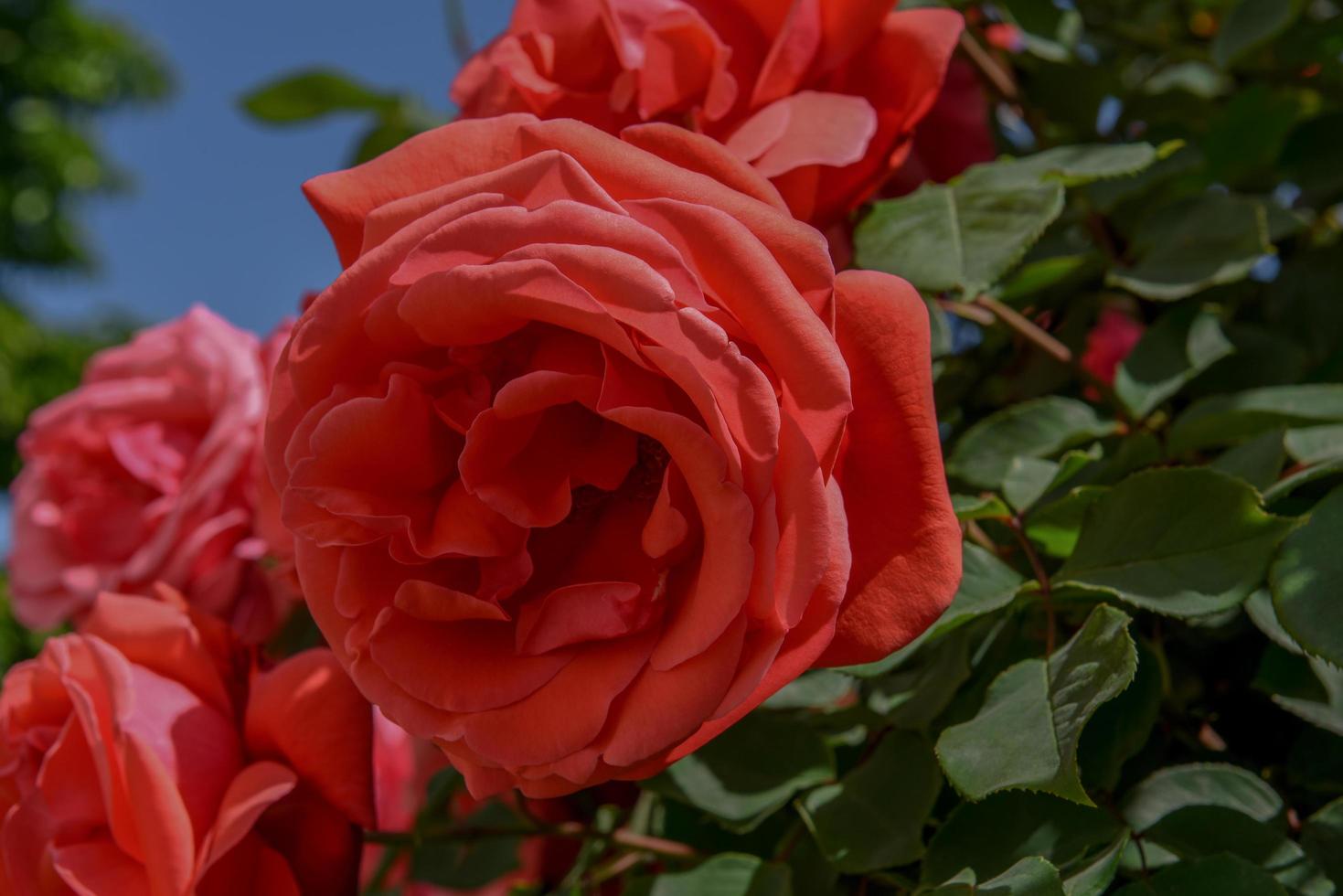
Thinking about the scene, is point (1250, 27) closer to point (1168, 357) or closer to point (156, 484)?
point (1168, 357)

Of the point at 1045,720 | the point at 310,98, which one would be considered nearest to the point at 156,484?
the point at 310,98

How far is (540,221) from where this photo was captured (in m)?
0.23

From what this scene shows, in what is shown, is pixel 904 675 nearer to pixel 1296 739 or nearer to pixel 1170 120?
pixel 1296 739

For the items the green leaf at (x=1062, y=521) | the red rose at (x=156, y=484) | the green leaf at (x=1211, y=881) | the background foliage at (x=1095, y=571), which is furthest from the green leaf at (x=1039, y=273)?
the red rose at (x=156, y=484)

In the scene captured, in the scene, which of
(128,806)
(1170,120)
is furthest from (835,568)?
(1170,120)

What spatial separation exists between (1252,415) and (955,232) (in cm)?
12

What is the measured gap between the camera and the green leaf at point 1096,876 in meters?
0.25

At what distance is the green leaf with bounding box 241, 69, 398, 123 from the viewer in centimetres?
56

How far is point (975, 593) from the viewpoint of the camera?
30 centimetres

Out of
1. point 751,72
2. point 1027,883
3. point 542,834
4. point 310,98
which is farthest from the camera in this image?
point 310,98

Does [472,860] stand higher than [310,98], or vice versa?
[310,98]

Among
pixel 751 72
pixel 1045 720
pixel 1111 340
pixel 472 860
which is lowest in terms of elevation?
pixel 472 860

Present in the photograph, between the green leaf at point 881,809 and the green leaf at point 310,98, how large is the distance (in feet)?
1.35

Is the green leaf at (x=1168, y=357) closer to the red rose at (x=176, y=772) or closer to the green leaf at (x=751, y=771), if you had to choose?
the green leaf at (x=751, y=771)
